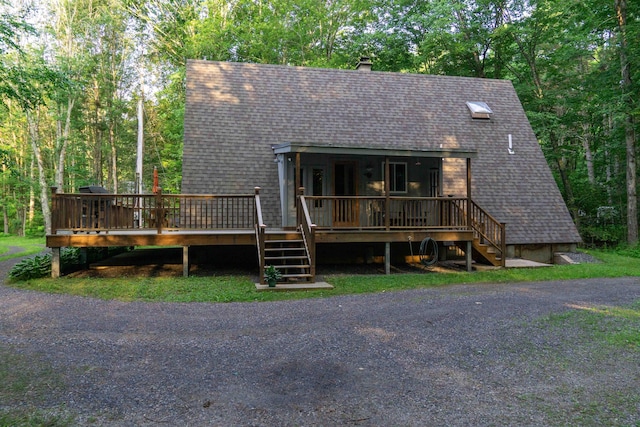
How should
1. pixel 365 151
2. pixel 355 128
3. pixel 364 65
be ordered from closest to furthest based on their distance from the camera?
pixel 365 151
pixel 355 128
pixel 364 65

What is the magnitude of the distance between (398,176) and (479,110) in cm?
481

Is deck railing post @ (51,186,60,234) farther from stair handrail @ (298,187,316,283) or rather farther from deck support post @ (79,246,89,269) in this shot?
stair handrail @ (298,187,316,283)

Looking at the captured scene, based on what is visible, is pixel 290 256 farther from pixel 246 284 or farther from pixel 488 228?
pixel 488 228

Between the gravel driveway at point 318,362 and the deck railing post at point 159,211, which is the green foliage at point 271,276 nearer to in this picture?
the gravel driveway at point 318,362

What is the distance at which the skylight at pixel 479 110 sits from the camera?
1566 centimetres

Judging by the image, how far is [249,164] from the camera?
12984 mm

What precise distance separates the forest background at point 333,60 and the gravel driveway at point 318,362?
45.5ft

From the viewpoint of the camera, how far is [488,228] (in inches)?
505

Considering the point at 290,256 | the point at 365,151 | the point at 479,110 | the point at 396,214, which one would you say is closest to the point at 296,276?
the point at 290,256

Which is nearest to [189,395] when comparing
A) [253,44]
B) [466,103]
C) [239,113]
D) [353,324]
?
[353,324]

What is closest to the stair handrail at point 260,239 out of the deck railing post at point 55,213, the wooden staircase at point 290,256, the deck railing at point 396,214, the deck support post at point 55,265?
the wooden staircase at point 290,256

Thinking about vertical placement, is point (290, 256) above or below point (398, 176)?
below

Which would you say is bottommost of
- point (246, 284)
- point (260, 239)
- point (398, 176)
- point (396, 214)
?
point (246, 284)

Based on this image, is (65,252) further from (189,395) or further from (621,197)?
(621,197)
